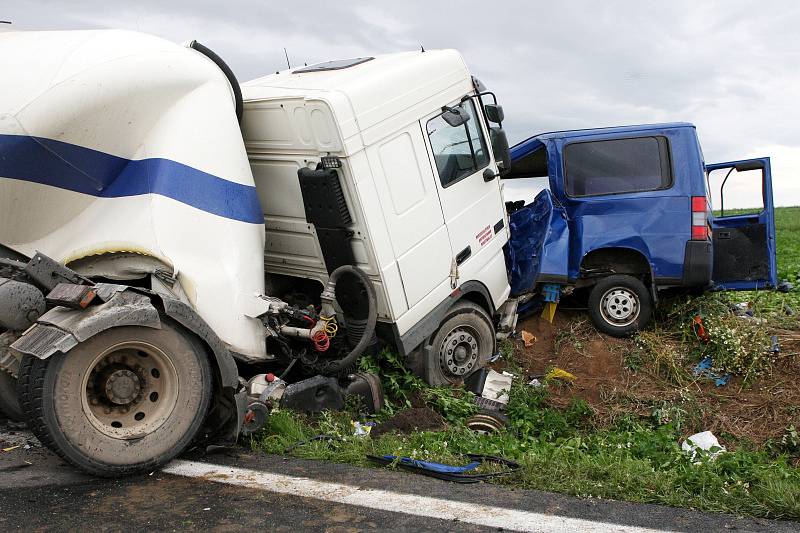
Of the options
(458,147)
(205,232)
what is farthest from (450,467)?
(458,147)

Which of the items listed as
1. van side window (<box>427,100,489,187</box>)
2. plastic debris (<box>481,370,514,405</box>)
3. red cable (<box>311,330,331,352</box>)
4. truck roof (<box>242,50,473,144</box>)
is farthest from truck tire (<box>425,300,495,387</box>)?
truck roof (<box>242,50,473,144</box>)

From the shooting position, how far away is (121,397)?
4953 mm

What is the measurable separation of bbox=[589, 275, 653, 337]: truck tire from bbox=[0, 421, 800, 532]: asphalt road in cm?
441

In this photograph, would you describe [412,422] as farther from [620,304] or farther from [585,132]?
[585,132]

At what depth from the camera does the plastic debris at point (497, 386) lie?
7.32 meters

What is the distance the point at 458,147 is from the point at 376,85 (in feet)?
4.33

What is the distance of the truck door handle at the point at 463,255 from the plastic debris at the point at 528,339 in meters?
1.42

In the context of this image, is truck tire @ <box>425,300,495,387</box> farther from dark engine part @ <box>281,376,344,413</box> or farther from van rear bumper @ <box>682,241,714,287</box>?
van rear bumper @ <box>682,241,714,287</box>

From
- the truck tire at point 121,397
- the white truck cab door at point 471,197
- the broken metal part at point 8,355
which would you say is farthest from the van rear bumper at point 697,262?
the broken metal part at point 8,355

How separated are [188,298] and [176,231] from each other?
19.1 inches

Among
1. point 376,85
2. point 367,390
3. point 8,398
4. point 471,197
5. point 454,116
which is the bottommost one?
point 367,390

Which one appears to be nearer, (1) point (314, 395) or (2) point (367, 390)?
(1) point (314, 395)

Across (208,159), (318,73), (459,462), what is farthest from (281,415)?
(318,73)

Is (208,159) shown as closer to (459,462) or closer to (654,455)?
(459,462)
